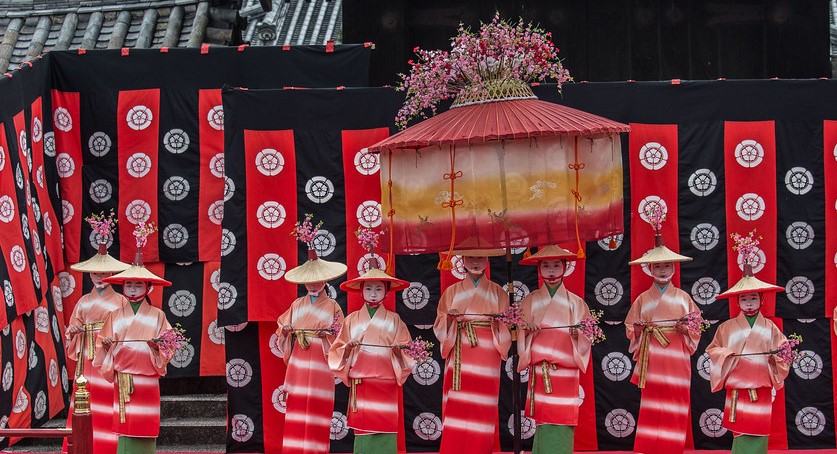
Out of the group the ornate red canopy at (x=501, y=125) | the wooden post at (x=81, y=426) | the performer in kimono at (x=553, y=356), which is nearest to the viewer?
the wooden post at (x=81, y=426)

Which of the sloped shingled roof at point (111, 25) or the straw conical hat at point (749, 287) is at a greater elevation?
the sloped shingled roof at point (111, 25)

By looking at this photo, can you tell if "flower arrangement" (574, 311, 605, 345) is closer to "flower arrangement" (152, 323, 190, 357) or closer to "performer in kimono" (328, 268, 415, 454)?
"performer in kimono" (328, 268, 415, 454)

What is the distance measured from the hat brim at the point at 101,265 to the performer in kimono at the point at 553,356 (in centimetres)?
327

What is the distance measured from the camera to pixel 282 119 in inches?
440

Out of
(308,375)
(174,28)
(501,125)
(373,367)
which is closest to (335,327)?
(308,375)

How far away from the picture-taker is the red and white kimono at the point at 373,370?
996cm

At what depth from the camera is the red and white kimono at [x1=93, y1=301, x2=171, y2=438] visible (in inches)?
398

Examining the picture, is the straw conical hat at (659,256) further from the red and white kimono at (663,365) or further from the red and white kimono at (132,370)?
the red and white kimono at (132,370)

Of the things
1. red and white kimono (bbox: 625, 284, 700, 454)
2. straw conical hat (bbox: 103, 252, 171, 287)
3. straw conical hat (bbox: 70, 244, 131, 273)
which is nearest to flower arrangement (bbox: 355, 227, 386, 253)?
straw conical hat (bbox: 103, 252, 171, 287)

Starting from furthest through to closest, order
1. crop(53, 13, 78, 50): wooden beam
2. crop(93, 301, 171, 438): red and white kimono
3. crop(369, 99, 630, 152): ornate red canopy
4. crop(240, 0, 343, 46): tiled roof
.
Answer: crop(240, 0, 343, 46): tiled roof, crop(53, 13, 78, 50): wooden beam, crop(93, 301, 171, 438): red and white kimono, crop(369, 99, 630, 152): ornate red canopy

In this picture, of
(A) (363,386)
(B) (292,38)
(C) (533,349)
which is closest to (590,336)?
(C) (533,349)

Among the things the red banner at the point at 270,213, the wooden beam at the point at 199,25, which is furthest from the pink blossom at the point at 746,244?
the wooden beam at the point at 199,25

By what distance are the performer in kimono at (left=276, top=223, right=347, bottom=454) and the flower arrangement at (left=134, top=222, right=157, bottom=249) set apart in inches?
49.5

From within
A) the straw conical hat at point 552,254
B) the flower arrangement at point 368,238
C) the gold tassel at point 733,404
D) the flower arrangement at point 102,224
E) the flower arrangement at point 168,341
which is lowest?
the gold tassel at point 733,404
